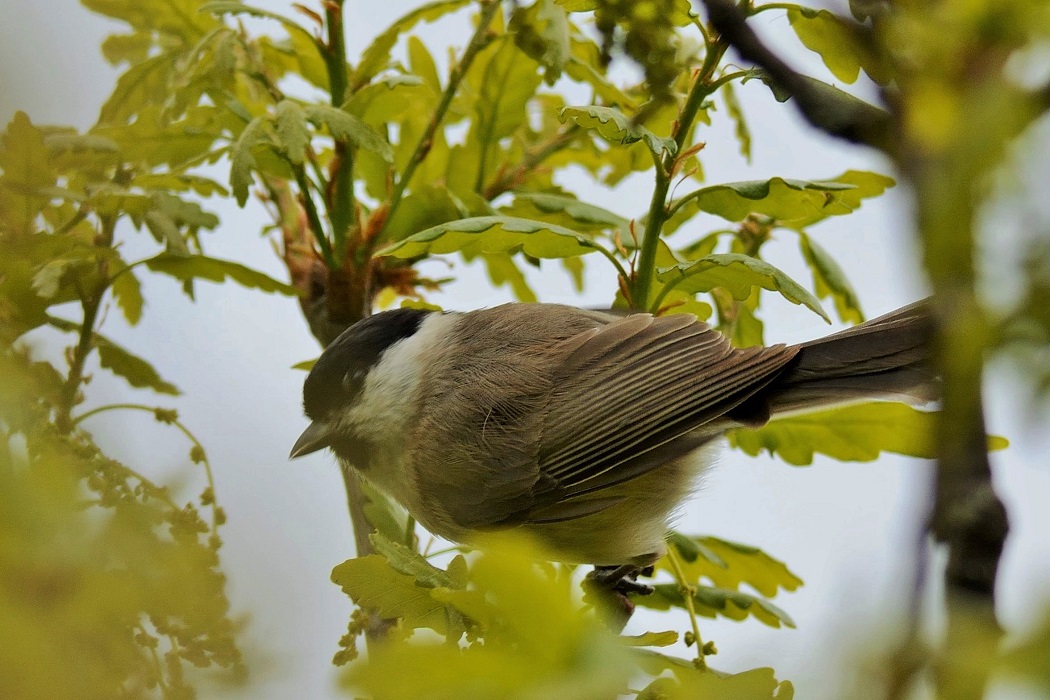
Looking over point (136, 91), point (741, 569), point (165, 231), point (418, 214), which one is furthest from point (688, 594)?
point (136, 91)

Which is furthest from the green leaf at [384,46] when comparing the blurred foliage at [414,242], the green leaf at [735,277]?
the green leaf at [735,277]

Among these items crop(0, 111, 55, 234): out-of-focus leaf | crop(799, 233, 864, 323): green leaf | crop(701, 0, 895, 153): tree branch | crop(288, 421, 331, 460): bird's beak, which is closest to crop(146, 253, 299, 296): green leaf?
crop(0, 111, 55, 234): out-of-focus leaf

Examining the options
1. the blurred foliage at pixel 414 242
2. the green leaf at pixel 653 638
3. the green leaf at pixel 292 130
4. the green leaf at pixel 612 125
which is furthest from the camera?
the green leaf at pixel 292 130

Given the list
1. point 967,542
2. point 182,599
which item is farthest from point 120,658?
point 967,542

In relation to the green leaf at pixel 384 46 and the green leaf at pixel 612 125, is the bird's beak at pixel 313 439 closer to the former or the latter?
the green leaf at pixel 384 46

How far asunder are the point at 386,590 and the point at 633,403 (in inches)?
30.1

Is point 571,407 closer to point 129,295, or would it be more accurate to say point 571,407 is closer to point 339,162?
point 339,162

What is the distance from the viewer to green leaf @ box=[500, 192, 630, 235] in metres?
1.50

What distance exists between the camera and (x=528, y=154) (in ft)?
5.71

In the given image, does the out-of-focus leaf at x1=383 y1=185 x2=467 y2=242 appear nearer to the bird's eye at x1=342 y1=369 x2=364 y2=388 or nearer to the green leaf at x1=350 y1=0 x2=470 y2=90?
the green leaf at x1=350 y1=0 x2=470 y2=90

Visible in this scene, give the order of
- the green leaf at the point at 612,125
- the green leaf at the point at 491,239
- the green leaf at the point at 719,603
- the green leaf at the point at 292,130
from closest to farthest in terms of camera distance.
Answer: the green leaf at the point at 612,125 → the green leaf at the point at 491,239 → the green leaf at the point at 292,130 → the green leaf at the point at 719,603

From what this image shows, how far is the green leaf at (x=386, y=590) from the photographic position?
1037mm

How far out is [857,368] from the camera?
1610 mm

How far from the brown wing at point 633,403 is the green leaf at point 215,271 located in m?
0.51
